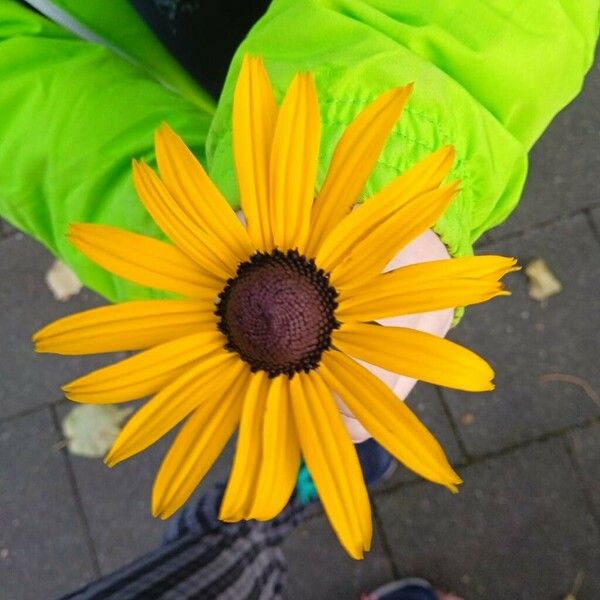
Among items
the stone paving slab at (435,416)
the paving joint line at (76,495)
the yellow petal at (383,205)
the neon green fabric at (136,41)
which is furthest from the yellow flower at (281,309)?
the paving joint line at (76,495)

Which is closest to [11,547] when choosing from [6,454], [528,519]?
[6,454]

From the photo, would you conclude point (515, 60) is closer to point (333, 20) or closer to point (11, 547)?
point (333, 20)

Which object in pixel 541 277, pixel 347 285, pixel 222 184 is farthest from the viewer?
pixel 541 277

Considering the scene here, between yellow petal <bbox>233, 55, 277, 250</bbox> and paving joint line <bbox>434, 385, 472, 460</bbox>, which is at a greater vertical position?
yellow petal <bbox>233, 55, 277, 250</bbox>

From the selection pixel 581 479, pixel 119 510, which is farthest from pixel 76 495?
pixel 581 479

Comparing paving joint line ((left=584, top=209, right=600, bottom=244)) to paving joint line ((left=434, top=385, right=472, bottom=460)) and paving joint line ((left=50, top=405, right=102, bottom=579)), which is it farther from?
paving joint line ((left=50, top=405, right=102, bottom=579))

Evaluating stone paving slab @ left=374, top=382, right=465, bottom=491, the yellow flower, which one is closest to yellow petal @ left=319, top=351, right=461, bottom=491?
the yellow flower
